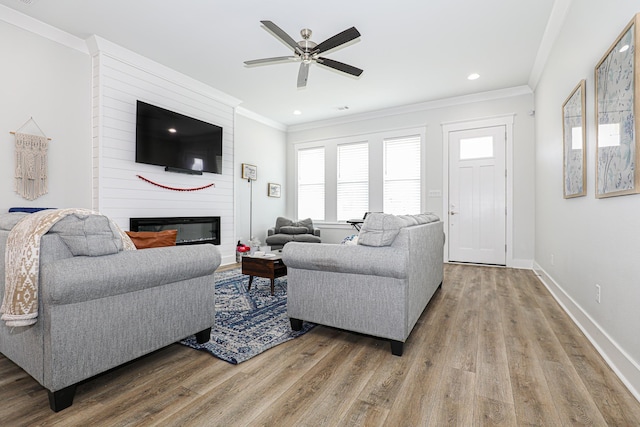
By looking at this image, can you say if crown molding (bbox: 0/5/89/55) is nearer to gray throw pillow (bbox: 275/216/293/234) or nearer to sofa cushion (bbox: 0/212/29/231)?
sofa cushion (bbox: 0/212/29/231)

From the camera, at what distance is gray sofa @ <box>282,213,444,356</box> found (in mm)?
1941

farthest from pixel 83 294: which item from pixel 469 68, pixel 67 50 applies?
pixel 469 68

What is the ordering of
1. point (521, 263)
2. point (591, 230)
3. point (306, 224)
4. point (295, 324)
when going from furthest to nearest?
point (306, 224)
point (521, 263)
point (295, 324)
point (591, 230)

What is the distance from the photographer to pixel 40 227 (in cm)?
137

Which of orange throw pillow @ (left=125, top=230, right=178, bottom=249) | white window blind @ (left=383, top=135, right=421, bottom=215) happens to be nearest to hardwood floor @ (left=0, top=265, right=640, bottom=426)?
orange throw pillow @ (left=125, top=230, right=178, bottom=249)

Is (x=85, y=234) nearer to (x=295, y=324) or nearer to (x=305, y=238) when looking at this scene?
(x=295, y=324)

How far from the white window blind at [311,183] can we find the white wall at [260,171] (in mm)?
386

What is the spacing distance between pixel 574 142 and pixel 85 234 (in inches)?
140

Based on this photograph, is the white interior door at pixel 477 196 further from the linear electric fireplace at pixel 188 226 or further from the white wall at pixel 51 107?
the white wall at pixel 51 107

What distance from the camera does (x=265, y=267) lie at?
3277mm

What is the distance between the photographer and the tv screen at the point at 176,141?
3.93 meters

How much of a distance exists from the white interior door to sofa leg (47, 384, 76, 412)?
517 cm

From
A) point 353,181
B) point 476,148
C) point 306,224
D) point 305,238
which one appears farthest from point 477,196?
point 306,224

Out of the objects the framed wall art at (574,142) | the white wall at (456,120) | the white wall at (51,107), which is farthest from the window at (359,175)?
the white wall at (51,107)
